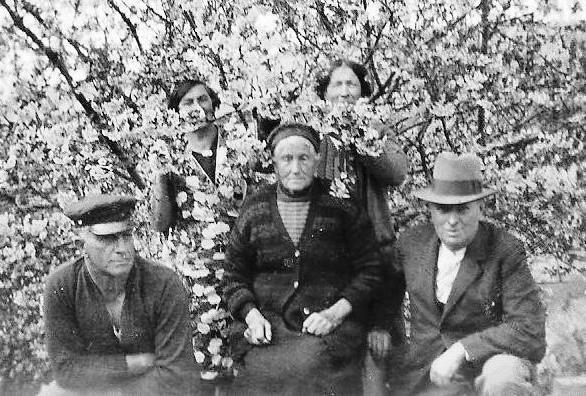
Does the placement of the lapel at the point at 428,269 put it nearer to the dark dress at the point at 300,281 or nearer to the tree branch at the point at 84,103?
the dark dress at the point at 300,281

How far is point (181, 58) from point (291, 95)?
62 centimetres

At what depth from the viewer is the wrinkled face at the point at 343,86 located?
292 cm

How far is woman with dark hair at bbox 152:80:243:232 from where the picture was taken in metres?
2.97

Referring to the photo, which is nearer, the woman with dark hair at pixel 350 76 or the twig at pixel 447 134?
the woman with dark hair at pixel 350 76

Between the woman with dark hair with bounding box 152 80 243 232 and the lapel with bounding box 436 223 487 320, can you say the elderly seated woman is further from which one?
the woman with dark hair with bounding box 152 80 243 232

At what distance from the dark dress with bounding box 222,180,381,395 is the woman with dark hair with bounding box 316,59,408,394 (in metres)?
0.06

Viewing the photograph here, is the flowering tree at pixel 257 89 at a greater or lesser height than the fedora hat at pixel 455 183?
greater

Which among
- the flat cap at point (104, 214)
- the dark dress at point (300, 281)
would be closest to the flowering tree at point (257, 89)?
the flat cap at point (104, 214)

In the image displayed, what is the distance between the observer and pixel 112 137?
3037 mm

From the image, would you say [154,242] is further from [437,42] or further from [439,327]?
[437,42]

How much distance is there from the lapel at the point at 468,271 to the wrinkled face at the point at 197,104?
43.5 inches

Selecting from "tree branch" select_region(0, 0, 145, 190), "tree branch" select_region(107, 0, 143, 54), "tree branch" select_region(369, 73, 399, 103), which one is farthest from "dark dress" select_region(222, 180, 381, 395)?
"tree branch" select_region(107, 0, 143, 54)

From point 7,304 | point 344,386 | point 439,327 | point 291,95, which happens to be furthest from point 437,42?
point 7,304


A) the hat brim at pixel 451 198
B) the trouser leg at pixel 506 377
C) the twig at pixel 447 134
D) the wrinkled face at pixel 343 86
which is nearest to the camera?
the trouser leg at pixel 506 377
